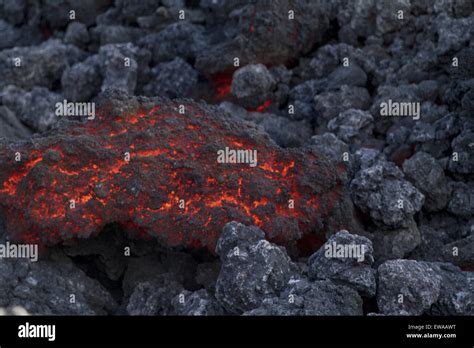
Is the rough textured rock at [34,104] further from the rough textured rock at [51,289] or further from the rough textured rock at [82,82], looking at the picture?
the rough textured rock at [51,289]

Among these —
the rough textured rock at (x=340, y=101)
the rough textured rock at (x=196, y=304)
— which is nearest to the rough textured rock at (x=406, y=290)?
the rough textured rock at (x=196, y=304)

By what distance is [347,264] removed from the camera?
6.93 meters

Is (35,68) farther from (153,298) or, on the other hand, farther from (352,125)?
(153,298)

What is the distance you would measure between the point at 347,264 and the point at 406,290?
70 cm

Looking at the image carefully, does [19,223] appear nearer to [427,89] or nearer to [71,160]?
[71,160]

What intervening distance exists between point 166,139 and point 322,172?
2088mm

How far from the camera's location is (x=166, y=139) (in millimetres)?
8008

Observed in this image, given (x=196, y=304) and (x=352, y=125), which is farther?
(x=352, y=125)

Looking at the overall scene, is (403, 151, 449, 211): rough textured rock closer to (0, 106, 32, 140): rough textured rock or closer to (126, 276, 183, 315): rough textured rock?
(126, 276, 183, 315): rough textured rock

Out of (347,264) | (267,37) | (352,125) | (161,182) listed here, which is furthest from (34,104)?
(347,264)

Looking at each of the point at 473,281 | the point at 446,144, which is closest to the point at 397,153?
the point at 446,144

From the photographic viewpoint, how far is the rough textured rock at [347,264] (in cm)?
677

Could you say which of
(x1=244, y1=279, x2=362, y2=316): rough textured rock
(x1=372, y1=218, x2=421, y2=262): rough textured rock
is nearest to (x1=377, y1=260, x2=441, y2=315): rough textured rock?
(x1=244, y1=279, x2=362, y2=316): rough textured rock

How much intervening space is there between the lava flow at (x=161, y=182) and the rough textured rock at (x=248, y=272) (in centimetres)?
52
